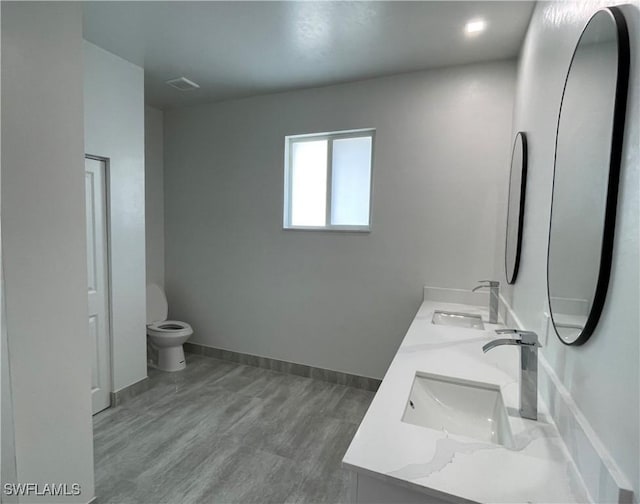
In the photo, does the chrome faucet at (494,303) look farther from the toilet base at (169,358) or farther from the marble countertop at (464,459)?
the toilet base at (169,358)

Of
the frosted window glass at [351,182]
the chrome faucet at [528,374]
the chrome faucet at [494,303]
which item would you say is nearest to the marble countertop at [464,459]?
the chrome faucet at [528,374]

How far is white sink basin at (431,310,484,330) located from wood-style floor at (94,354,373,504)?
1006 millimetres

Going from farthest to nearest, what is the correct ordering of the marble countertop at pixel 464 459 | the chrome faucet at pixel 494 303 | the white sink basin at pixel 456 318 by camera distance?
the white sink basin at pixel 456 318 < the chrome faucet at pixel 494 303 < the marble countertop at pixel 464 459

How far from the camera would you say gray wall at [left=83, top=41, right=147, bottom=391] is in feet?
8.08

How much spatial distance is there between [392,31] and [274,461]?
2808mm

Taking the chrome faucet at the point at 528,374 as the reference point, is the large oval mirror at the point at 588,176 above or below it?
above

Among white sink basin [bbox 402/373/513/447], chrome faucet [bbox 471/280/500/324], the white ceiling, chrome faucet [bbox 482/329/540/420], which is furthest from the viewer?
chrome faucet [bbox 471/280/500/324]

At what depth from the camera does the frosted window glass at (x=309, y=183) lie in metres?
3.23

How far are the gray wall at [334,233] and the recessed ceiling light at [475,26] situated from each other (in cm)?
46

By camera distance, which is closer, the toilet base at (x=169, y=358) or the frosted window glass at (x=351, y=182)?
the frosted window glass at (x=351, y=182)

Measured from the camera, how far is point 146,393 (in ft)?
9.53

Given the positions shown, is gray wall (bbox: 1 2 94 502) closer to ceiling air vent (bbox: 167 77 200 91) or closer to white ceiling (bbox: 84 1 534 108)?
white ceiling (bbox: 84 1 534 108)

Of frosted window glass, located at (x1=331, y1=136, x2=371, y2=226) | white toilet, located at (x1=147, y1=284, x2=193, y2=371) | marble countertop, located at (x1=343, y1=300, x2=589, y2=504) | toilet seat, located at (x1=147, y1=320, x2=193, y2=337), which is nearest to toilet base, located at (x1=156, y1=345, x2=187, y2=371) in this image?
white toilet, located at (x1=147, y1=284, x2=193, y2=371)

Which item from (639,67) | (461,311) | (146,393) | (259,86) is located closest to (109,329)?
(146,393)
